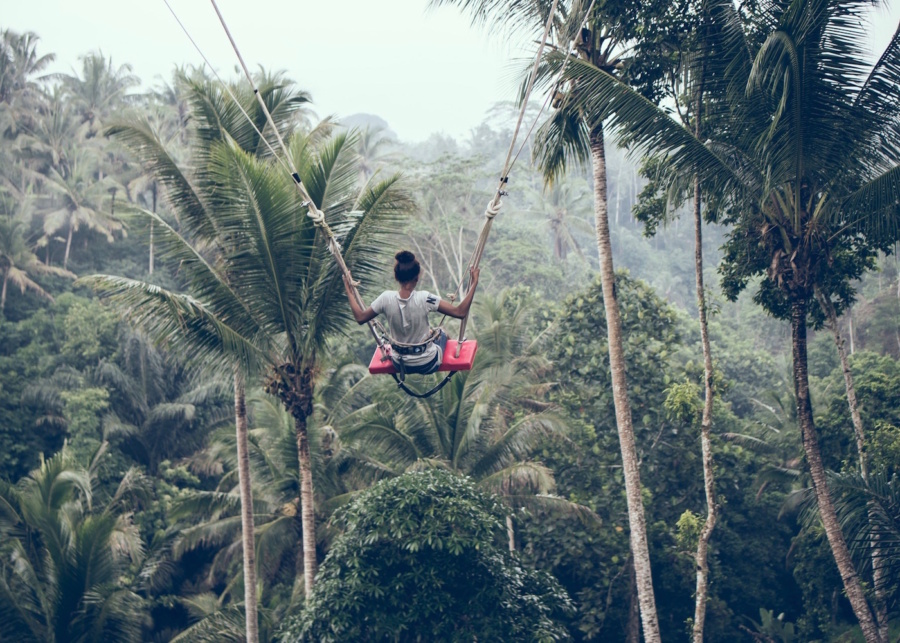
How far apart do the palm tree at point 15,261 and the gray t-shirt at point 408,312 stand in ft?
76.6

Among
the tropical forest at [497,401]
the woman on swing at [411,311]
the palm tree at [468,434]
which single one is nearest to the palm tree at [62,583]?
the tropical forest at [497,401]

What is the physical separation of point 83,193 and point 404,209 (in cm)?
2467

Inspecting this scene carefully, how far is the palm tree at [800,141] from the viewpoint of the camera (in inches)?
358

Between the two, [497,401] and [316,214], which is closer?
[316,214]

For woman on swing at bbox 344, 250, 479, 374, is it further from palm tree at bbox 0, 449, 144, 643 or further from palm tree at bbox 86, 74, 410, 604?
palm tree at bbox 0, 449, 144, 643

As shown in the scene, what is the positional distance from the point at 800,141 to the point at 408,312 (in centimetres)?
554

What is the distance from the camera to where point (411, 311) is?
5934 mm

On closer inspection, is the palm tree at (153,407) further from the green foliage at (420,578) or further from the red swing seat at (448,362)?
the red swing seat at (448,362)

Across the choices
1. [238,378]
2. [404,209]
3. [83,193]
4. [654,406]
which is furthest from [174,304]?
[83,193]

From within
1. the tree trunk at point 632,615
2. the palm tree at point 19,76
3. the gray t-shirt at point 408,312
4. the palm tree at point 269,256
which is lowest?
the tree trunk at point 632,615

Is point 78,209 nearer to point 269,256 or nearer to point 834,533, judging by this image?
point 269,256

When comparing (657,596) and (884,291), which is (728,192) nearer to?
(657,596)

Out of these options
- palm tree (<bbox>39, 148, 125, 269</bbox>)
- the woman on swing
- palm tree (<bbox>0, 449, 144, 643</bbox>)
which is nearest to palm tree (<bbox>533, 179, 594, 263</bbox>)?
palm tree (<bbox>39, 148, 125, 269</bbox>)

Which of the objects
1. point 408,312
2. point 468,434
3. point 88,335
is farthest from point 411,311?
point 88,335
